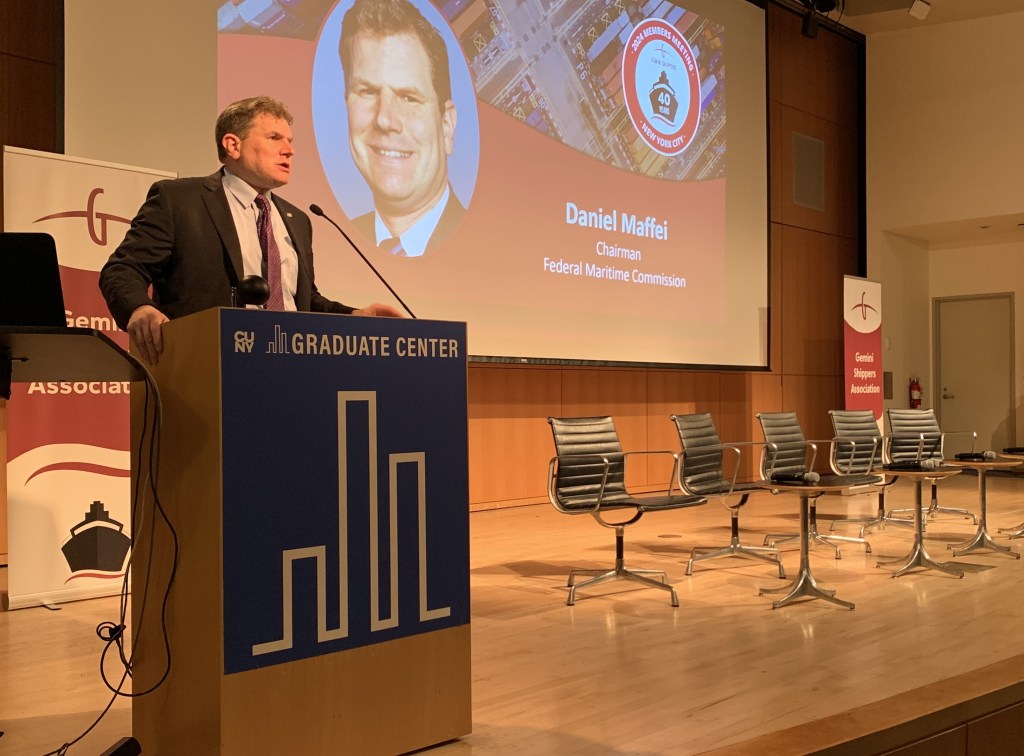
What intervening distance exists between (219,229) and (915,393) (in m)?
11.3

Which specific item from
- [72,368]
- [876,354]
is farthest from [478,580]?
[876,354]

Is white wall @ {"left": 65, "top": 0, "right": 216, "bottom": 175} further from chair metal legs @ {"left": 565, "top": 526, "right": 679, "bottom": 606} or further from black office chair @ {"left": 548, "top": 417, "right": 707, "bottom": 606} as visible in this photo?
chair metal legs @ {"left": 565, "top": 526, "right": 679, "bottom": 606}

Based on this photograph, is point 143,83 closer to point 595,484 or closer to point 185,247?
point 595,484

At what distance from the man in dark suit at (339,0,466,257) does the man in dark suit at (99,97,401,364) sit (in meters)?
3.94

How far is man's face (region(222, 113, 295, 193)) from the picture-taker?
2363 millimetres

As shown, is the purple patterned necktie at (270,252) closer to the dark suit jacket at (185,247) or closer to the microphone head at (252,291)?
the dark suit jacket at (185,247)

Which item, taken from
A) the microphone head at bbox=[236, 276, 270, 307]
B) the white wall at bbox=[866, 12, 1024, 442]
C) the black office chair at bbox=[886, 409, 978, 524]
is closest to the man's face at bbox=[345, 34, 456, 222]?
the black office chair at bbox=[886, 409, 978, 524]

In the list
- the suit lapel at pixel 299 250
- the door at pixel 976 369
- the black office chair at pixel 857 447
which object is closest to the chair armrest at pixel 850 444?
the black office chair at pixel 857 447

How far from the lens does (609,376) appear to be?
889cm

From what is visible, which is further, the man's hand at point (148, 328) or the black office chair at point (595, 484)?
the black office chair at point (595, 484)

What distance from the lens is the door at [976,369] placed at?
12.1 meters

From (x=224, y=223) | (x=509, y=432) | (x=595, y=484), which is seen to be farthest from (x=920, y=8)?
(x=224, y=223)

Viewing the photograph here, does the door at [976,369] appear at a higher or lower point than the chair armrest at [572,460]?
higher

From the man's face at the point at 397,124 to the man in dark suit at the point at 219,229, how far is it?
157 inches
